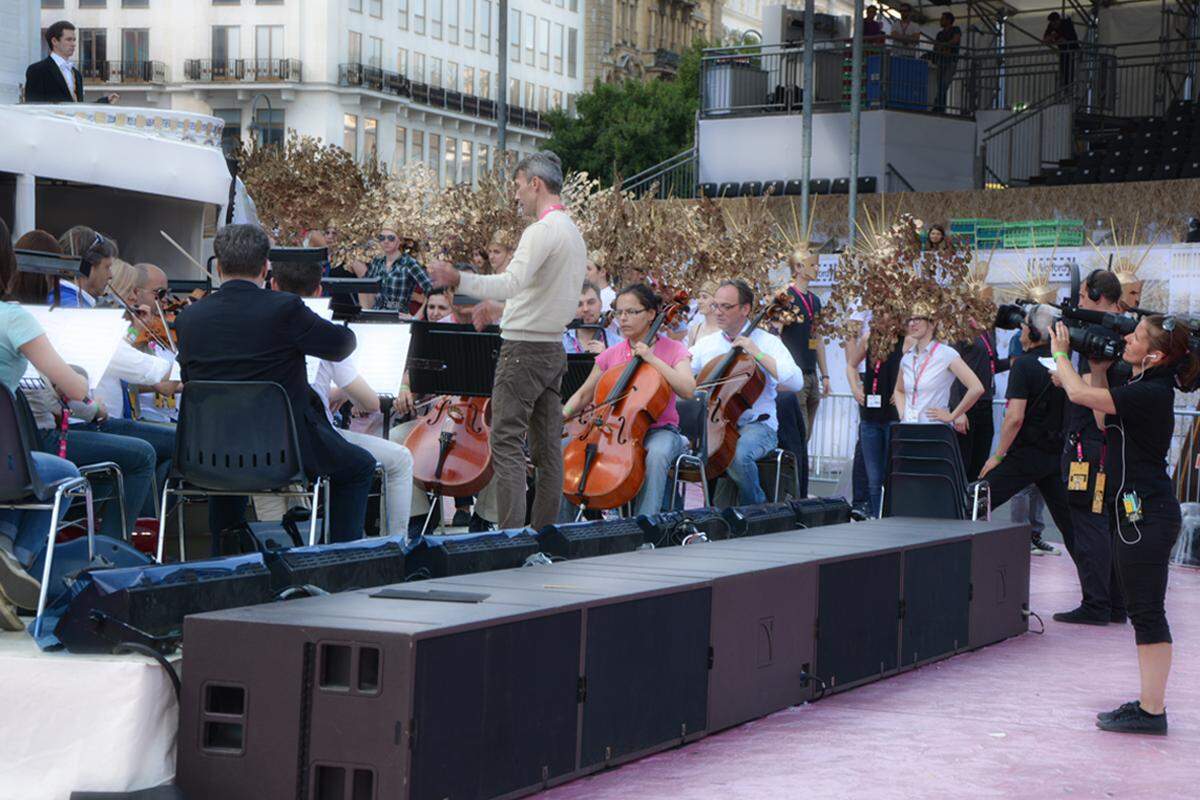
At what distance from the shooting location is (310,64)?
247ft

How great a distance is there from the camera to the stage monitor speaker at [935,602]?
8.48 metres

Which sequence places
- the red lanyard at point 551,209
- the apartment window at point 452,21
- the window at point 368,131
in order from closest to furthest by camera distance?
1. the red lanyard at point 551,209
2. the window at point 368,131
3. the apartment window at point 452,21

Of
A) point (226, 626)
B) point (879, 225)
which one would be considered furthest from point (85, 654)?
point (879, 225)

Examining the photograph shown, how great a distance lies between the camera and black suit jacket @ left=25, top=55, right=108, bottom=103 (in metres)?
15.1

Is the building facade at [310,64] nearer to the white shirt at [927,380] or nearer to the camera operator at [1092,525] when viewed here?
the white shirt at [927,380]

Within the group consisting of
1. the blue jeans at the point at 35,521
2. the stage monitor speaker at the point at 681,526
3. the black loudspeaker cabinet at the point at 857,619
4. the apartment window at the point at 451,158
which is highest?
the apartment window at the point at 451,158

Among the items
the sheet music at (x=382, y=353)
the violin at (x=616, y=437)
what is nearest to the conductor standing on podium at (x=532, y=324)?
the sheet music at (x=382, y=353)

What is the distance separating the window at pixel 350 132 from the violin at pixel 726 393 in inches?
2585

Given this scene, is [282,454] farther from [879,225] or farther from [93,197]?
[879,225]

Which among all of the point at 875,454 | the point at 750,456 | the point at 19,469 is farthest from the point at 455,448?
the point at 875,454

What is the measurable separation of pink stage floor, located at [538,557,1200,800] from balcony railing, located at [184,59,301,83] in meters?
69.2

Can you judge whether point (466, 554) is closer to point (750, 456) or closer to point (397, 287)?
point (750, 456)

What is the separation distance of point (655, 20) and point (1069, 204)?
2878 inches

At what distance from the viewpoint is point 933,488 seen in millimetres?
10234
